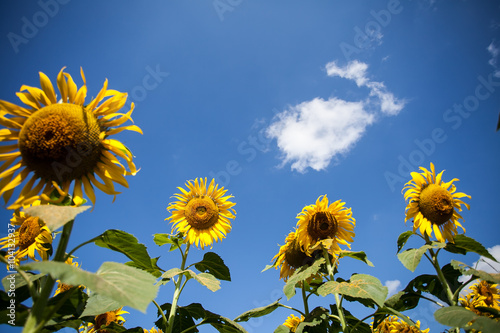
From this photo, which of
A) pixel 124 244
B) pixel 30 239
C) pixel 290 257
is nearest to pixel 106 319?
pixel 30 239

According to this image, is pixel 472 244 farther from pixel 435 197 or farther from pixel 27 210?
pixel 27 210

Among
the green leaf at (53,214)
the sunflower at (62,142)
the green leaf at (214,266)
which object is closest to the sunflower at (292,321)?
the green leaf at (214,266)

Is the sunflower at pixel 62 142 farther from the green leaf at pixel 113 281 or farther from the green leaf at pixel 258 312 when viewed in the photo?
the green leaf at pixel 258 312

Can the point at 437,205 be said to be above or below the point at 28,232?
above

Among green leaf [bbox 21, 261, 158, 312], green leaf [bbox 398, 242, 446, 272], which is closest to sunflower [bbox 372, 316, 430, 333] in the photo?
green leaf [bbox 398, 242, 446, 272]

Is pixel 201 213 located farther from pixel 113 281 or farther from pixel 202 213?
pixel 113 281

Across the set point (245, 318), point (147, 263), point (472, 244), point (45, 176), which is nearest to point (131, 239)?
point (147, 263)

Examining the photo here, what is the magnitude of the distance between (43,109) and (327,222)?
4.05 meters

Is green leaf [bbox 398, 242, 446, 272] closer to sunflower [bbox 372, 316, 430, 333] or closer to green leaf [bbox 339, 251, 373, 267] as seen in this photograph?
green leaf [bbox 339, 251, 373, 267]

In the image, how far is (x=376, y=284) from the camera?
3395mm

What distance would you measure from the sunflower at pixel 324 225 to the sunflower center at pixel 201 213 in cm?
191

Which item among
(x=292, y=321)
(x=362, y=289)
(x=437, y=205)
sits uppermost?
(x=437, y=205)

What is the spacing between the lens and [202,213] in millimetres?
5836

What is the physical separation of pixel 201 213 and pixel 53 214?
4.45 meters
